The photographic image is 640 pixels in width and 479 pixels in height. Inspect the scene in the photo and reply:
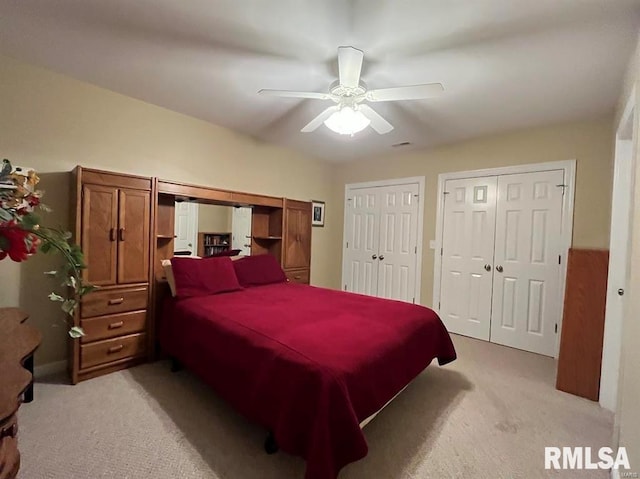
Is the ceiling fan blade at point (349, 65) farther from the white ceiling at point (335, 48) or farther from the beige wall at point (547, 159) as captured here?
the beige wall at point (547, 159)

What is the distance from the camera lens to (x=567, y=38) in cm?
175

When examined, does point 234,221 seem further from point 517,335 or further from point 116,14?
point 517,335

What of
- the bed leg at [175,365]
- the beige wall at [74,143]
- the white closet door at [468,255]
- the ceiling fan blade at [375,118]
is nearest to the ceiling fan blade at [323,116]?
the ceiling fan blade at [375,118]

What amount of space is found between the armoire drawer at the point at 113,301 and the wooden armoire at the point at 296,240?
164cm

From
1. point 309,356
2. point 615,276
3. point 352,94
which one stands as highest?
point 352,94

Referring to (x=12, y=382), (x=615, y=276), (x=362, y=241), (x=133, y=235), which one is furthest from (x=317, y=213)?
(x=12, y=382)

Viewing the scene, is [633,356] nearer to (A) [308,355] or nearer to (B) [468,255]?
(A) [308,355]

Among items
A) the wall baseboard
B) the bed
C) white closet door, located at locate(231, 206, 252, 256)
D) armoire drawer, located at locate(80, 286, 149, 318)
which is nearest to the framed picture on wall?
white closet door, located at locate(231, 206, 252, 256)

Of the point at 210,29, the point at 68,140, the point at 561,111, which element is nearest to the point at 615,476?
the point at 561,111

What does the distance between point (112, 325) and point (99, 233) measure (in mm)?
752

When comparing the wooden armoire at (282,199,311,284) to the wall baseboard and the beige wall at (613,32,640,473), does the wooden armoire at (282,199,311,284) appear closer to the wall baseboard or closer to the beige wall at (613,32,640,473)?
the wall baseboard

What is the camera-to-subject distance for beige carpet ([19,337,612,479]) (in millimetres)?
1559

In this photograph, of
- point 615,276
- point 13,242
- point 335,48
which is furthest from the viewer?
point 615,276

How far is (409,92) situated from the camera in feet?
6.15
